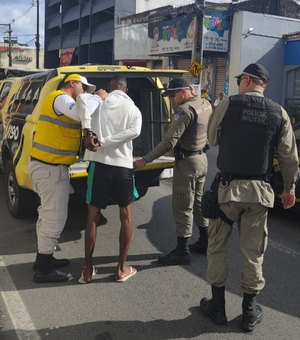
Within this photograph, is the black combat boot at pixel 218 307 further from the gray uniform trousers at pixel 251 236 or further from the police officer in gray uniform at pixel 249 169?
the gray uniform trousers at pixel 251 236

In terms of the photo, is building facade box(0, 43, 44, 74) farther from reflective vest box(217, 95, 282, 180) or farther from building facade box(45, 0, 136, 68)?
reflective vest box(217, 95, 282, 180)

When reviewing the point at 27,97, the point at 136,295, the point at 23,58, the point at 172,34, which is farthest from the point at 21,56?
the point at 136,295

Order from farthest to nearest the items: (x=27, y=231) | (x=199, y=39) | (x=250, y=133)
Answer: (x=199, y=39)
(x=27, y=231)
(x=250, y=133)

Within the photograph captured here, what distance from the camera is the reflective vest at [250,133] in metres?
3.24

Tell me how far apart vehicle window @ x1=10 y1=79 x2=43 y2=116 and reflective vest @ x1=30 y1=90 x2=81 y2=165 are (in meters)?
1.50

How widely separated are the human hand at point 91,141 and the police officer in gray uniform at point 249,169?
997 mm

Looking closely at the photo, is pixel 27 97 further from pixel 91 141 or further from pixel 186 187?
pixel 186 187

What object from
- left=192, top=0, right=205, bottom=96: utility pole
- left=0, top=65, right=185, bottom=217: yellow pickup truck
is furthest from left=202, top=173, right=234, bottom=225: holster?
left=192, top=0, right=205, bottom=96: utility pole

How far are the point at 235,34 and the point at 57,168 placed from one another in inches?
734

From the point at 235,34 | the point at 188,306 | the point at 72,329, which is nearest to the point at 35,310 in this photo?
the point at 72,329

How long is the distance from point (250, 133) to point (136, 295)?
67.1 inches

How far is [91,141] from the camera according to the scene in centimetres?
385

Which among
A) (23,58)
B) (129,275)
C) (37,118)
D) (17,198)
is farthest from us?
(23,58)

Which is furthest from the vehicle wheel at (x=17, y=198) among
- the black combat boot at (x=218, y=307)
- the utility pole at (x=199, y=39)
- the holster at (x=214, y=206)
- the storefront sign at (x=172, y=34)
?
the storefront sign at (x=172, y=34)
